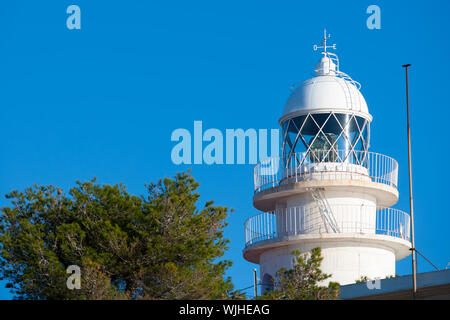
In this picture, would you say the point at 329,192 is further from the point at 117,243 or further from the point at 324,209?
the point at 117,243

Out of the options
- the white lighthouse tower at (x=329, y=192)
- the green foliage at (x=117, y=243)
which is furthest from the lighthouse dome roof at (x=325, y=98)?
the green foliage at (x=117, y=243)

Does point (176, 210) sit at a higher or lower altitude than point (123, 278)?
higher

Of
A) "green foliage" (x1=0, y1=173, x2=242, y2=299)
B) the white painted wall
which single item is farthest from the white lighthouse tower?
"green foliage" (x1=0, y1=173, x2=242, y2=299)

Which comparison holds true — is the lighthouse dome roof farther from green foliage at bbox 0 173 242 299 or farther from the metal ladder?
green foliage at bbox 0 173 242 299

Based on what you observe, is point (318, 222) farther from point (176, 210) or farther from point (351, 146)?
point (176, 210)

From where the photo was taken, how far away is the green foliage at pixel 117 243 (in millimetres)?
23359

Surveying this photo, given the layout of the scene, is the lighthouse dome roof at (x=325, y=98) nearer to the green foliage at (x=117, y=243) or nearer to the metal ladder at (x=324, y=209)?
the metal ladder at (x=324, y=209)

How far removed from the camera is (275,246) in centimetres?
3100

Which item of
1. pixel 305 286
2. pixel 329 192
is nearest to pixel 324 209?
pixel 329 192

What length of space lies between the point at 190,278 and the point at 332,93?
1133 cm

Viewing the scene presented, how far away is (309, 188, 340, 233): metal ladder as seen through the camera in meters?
30.9

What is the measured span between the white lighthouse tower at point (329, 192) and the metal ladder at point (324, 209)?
34 millimetres

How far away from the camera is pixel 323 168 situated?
3119 cm
